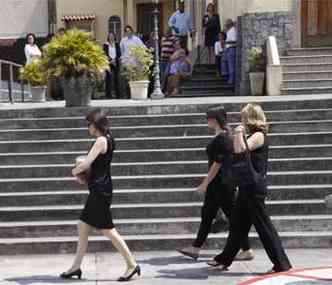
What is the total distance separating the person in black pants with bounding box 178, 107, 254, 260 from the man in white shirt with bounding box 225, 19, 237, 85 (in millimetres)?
9662

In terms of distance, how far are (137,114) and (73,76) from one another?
4.47ft

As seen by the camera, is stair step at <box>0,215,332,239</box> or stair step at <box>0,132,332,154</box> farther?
stair step at <box>0,132,332,154</box>

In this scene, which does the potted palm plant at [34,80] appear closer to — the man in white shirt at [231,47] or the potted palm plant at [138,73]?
the potted palm plant at [138,73]

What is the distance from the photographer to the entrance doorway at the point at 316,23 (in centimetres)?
1830

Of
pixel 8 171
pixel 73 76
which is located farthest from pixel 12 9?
pixel 8 171

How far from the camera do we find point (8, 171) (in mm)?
11031

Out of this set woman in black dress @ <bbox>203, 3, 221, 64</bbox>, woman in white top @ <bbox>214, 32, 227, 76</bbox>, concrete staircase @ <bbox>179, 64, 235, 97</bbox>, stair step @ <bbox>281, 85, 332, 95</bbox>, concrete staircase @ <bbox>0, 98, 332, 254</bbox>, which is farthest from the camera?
woman in black dress @ <bbox>203, 3, 221, 64</bbox>

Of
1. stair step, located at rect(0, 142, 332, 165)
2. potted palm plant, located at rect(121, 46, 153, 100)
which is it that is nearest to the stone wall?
potted palm plant, located at rect(121, 46, 153, 100)

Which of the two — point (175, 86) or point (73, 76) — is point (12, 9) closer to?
point (175, 86)

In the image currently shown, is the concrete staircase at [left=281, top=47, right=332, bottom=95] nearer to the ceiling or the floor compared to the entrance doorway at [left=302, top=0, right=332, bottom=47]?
nearer to the floor

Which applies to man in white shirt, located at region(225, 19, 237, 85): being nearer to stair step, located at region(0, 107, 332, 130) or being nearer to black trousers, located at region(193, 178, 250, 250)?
stair step, located at region(0, 107, 332, 130)

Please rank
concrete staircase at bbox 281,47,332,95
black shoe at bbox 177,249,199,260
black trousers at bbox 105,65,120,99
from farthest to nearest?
black trousers at bbox 105,65,120,99
concrete staircase at bbox 281,47,332,95
black shoe at bbox 177,249,199,260

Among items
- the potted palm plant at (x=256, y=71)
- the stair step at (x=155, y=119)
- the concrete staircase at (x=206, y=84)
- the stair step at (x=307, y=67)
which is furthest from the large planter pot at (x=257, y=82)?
the stair step at (x=155, y=119)

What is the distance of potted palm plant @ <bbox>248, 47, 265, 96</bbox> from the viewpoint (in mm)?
16469
